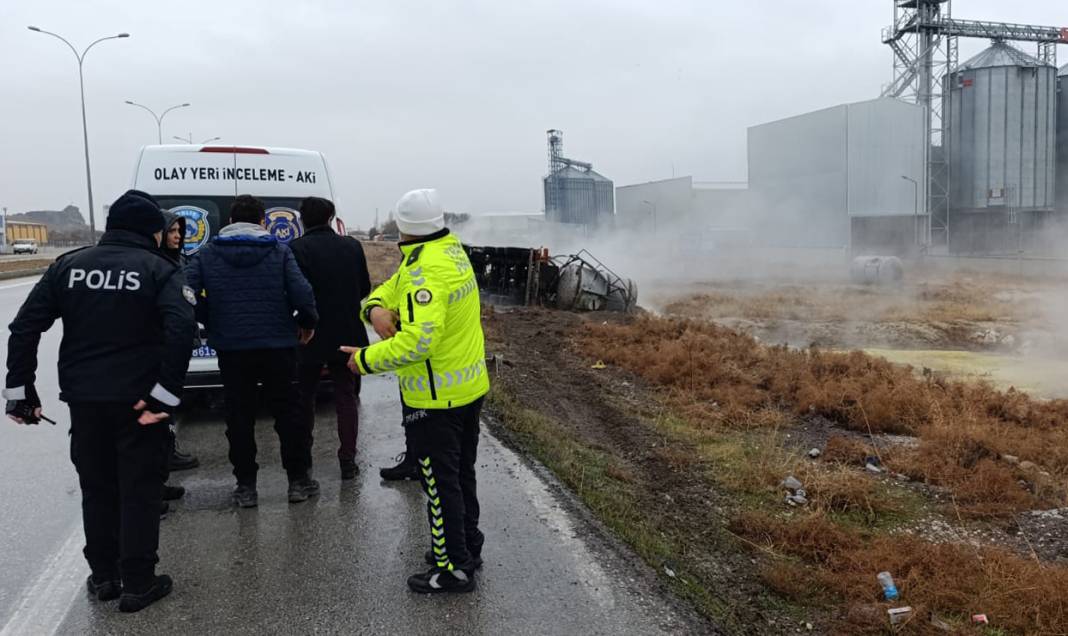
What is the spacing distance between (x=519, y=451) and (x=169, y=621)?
301cm

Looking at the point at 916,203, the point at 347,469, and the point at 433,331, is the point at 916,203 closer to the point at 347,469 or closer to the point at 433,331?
the point at 347,469

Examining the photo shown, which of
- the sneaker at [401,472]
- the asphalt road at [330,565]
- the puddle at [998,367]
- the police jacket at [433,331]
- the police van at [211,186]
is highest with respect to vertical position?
the police van at [211,186]

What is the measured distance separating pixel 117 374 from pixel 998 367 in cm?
1460

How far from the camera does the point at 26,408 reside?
12.1ft

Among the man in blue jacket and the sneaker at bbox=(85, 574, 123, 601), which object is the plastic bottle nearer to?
the man in blue jacket

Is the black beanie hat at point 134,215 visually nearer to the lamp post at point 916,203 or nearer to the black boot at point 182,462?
the black boot at point 182,462

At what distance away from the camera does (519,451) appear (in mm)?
6066

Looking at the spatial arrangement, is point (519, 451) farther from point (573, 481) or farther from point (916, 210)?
point (916, 210)

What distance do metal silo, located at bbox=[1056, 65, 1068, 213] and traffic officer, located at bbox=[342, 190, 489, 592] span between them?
152 feet

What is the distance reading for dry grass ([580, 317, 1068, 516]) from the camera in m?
6.23

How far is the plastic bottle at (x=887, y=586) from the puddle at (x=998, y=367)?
8.77 meters

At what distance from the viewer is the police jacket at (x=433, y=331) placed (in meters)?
3.50

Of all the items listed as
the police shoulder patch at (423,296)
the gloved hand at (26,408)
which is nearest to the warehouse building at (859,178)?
the police shoulder patch at (423,296)

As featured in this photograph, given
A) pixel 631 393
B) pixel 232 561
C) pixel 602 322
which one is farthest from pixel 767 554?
pixel 602 322
